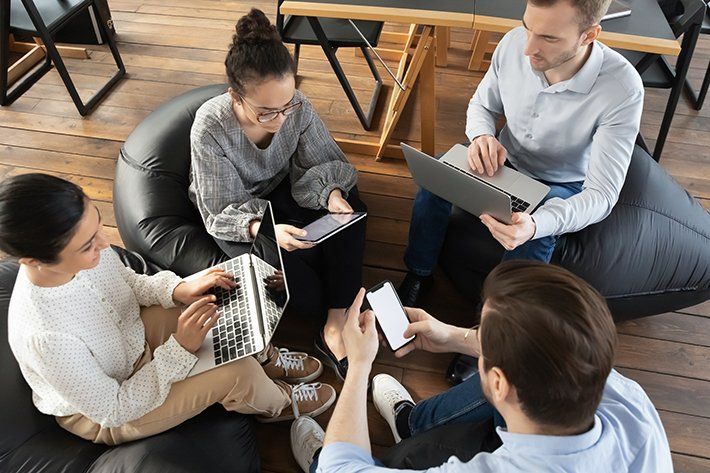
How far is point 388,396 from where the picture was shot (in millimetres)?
1849

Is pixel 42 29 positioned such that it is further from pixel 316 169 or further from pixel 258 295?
pixel 258 295

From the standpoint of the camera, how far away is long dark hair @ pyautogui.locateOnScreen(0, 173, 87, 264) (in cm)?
113

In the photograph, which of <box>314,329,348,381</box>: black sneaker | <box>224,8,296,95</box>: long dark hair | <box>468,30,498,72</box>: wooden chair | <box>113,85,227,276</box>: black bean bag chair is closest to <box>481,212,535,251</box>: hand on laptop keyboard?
<box>314,329,348,381</box>: black sneaker

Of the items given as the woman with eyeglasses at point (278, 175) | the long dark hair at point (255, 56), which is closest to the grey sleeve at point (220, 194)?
the woman with eyeglasses at point (278, 175)

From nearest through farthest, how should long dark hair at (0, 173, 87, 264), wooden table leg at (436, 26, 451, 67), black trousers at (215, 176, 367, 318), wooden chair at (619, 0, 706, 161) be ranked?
long dark hair at (0, 173, 87, 264) → black trousers at (215, 176, 367, 318) → wooden chair at (619, 0, 706, 161) → wooden table leg at (436, 26, 451, 67)

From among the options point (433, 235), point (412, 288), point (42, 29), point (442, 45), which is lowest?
point (412, 288)

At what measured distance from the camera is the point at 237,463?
157 cm

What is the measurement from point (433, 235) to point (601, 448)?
3.91 feet

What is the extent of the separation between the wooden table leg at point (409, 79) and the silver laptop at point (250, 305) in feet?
4.01

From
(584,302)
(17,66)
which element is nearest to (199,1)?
(17,66)

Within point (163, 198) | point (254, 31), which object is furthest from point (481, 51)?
point (163, 198)

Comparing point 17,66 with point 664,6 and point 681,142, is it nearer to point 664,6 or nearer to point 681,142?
point 664,6

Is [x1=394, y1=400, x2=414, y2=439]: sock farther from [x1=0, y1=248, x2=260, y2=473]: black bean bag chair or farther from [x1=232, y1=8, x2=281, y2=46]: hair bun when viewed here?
[x1=232, y1=8, x2=281, y2=46]: hair bun

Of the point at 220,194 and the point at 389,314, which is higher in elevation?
the point at 220,194
